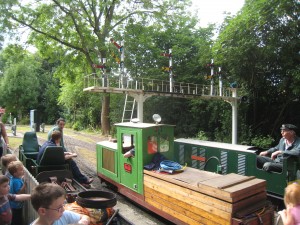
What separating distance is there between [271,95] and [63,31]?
51.4 feet

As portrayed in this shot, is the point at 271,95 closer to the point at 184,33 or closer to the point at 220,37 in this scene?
the point at 220,37

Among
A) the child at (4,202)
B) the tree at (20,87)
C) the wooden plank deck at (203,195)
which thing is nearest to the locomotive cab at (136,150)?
the wooden plank deck at (203,195)

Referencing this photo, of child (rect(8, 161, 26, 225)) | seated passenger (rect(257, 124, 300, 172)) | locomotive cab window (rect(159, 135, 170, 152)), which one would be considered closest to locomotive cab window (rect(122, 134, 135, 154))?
locomotive cab window (rect(159, 135, 170, 152))

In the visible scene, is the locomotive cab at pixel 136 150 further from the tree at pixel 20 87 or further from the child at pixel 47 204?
the tree at pixel 20 87

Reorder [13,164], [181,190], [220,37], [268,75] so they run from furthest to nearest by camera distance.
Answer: [268,75] < [220,37] < [181,190] < [13,164]

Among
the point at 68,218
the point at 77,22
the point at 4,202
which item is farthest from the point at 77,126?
the point at 68,218

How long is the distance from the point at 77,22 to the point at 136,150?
17195 millimetres

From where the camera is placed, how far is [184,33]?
80.6 feet

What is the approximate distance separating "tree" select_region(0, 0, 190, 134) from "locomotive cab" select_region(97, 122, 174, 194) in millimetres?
13554

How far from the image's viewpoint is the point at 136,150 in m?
6.55

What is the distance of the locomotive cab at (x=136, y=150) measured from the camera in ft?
21.1

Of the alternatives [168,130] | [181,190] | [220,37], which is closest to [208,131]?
[220,37]

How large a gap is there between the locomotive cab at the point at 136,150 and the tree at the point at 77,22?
44.5ft

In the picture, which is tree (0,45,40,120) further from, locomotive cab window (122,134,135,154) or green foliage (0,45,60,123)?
locomotive cab window (122,134,135,154)
